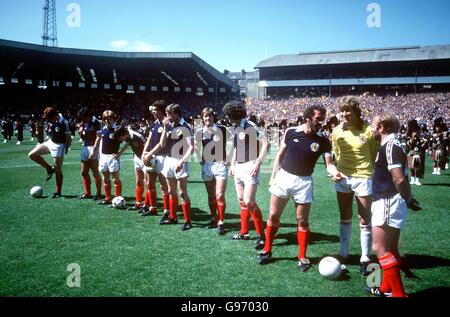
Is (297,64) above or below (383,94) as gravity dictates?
above

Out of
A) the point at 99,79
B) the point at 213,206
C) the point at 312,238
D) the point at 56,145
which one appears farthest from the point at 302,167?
the point at 99,79

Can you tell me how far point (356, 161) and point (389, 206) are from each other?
1.07 meters

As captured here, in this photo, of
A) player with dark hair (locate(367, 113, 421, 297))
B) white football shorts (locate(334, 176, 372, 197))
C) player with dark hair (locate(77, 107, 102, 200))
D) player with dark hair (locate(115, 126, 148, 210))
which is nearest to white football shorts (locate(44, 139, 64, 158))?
player with dark hair (locate(77, 107, 102, 200))

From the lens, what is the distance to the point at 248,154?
18.6ft

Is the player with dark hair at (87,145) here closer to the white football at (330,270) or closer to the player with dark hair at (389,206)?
the white football at (330,270)

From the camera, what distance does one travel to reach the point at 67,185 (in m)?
10.5

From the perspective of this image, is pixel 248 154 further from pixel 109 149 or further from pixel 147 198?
pixel 109 149

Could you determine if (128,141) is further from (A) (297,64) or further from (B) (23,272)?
(A) (297,64)

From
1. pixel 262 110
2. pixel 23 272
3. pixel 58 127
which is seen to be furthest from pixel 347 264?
pixel 262 110

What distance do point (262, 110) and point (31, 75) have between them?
35534 millimetres

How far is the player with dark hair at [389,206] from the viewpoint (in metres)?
3.52

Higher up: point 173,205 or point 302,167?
point 302,167

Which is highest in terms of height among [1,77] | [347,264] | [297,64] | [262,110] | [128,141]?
[297,64]

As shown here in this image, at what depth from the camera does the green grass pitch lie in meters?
4.04
